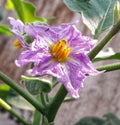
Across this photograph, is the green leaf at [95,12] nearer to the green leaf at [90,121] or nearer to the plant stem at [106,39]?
the plant stem at [106,39]

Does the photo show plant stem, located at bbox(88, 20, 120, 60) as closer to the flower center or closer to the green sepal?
the flower center

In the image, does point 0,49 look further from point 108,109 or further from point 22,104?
point 22,104

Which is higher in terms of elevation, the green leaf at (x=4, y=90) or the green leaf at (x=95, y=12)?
the green leaf at (x=95, y=12)

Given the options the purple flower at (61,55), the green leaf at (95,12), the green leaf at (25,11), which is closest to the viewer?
the purple flower at (61,55)

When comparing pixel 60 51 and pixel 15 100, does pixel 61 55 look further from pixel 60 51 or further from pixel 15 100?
pixel 15 100

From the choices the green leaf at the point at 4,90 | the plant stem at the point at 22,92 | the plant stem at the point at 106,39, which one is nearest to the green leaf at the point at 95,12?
the plant stem at the point at 106,39

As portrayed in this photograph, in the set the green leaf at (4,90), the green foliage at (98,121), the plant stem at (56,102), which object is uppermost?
the plant stem at (56,102)

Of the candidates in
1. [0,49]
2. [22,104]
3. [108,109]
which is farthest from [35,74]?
[0,49]
